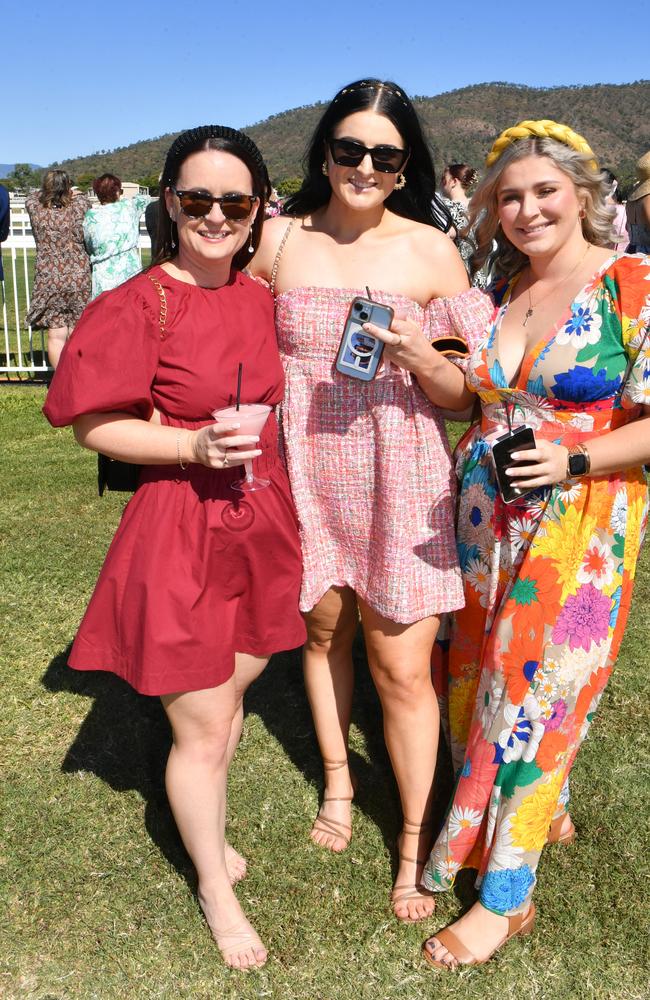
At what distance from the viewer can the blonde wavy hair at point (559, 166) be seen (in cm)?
229

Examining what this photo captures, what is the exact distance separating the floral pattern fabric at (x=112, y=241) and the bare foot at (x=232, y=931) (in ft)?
25.2

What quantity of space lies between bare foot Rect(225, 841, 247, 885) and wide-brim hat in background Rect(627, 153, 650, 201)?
5236mm

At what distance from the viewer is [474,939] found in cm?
257

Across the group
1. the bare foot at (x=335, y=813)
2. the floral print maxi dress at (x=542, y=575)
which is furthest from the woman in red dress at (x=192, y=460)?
the bare foot at (x=335, y=813)

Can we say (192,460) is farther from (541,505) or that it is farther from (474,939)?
(474,939)

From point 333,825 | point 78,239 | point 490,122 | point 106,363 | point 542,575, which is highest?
point 490,122

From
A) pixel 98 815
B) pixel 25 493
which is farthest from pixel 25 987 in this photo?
pixel 25 493

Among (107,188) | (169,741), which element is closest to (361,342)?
(169,741)

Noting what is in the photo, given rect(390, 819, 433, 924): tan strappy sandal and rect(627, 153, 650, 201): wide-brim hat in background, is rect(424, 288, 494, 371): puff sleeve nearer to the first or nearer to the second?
rect(390, 819, 433, 924): tan strappy sandal

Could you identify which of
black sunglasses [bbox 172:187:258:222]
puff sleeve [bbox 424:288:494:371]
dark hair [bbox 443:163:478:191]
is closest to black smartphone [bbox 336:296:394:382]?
puff sleeve [bbox 424:288:494:371]

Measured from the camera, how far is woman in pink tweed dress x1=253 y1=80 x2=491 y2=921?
246 centimetres

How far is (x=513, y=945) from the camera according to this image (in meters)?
2.63

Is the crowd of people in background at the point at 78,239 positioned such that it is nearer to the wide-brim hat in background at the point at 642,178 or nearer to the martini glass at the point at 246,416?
the wide-brim hat in background at the point at 642,178

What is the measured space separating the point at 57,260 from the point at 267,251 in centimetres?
794
